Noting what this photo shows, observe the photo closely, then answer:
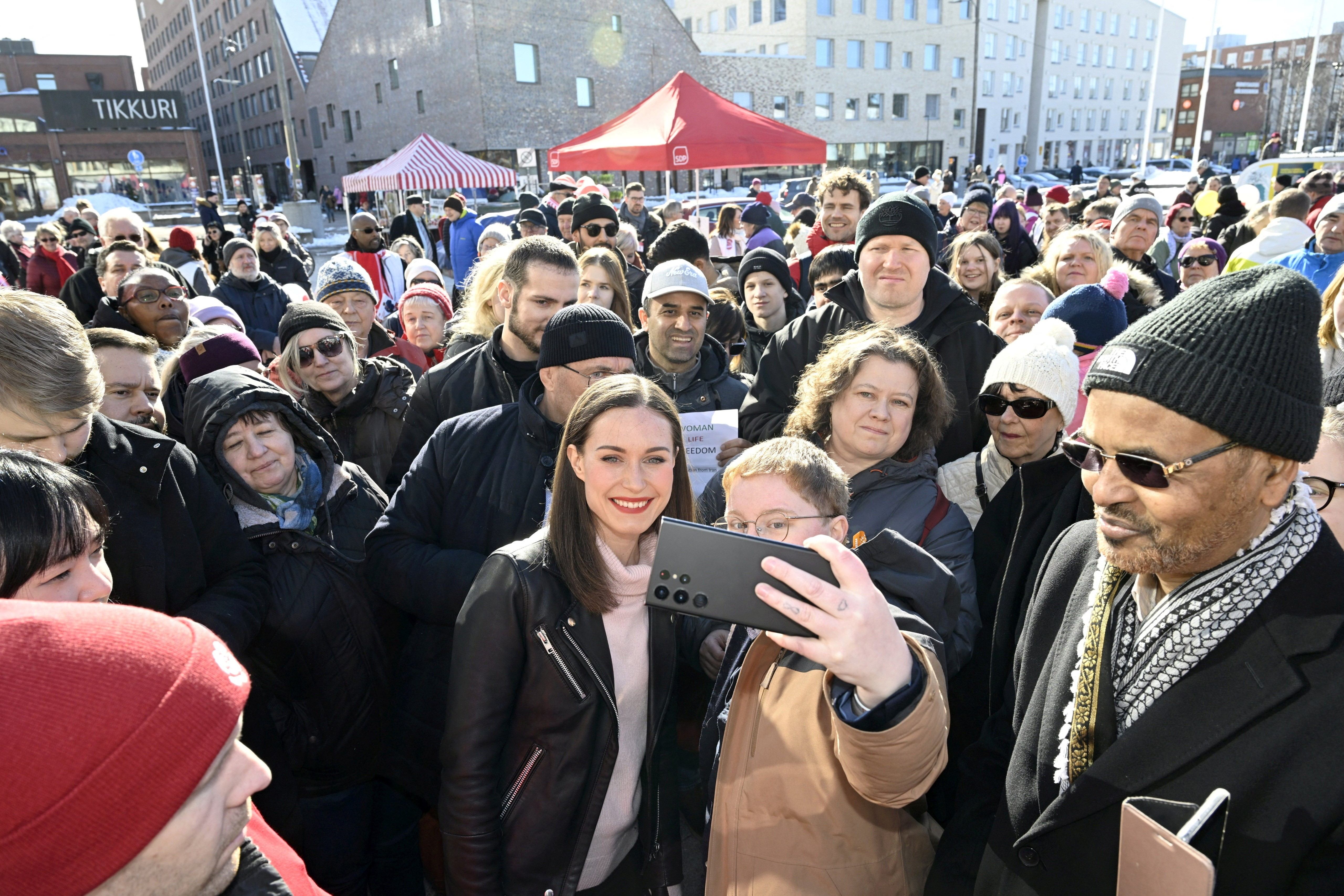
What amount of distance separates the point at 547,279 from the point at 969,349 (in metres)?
1.93

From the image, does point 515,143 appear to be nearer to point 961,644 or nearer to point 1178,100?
point 961,644

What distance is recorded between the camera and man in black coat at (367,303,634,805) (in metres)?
2.41

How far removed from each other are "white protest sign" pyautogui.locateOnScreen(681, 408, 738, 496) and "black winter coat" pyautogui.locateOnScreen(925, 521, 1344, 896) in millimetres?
1710

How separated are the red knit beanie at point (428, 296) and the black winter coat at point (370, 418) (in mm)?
1625

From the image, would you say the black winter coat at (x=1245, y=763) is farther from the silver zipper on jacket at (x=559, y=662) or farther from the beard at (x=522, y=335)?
the beard at (x=522, y=335)

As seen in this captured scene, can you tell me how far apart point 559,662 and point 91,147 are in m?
58.7

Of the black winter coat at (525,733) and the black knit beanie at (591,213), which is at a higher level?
the black knit beanie at (591,213)

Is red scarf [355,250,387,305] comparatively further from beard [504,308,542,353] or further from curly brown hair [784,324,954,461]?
curly brown hair [784,324,954,461]

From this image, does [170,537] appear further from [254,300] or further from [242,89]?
[242,89]

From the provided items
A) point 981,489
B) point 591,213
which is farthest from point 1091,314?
point 591,213

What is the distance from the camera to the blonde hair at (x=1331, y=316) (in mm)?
3363

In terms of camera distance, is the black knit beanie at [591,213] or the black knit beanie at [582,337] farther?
the black knit beanie at [591,213]

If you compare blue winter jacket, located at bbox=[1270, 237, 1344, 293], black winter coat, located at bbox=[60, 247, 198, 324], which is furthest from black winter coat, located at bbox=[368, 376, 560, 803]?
blue winter jacket, located at bbox=[1270, 237, 1344, 293]

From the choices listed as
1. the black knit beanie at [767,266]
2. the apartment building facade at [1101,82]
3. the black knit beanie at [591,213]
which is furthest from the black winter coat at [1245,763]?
the apartment building facade at [1101,82]
